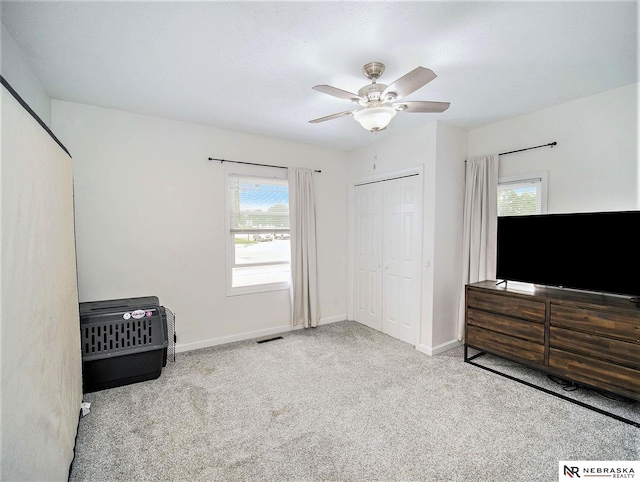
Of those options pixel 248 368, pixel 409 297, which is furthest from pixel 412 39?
pixel 248 368

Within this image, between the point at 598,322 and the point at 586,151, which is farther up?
the point at 586,151

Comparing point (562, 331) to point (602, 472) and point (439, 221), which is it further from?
point (439, 221)

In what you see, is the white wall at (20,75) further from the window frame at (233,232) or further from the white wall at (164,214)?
the window frame at (233,232)

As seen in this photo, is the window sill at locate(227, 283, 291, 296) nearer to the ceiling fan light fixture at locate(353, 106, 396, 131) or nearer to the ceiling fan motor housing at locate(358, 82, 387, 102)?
the ceiling fan light fixture at locate(353, 106, 396, 131)

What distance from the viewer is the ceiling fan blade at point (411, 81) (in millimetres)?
1708

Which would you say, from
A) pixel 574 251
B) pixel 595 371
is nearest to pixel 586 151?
pixel 574 251

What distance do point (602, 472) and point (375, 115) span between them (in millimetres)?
2580

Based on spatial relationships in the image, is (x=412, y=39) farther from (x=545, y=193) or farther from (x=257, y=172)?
(x=257, y=172)

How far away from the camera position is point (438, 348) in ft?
11.1

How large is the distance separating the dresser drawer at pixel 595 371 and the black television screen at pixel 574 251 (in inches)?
22.3

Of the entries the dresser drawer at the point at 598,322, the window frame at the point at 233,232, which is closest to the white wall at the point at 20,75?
the window frame at the point at 233,232

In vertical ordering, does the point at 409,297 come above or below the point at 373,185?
below

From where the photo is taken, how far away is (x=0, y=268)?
974 millimetres

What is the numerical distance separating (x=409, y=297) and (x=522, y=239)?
4.48 feet
